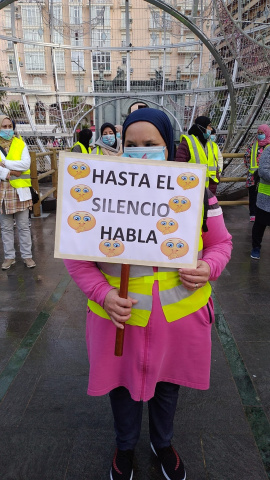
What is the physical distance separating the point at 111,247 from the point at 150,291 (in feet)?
0.87

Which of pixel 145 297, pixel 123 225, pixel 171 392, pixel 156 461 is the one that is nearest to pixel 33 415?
pixel 156 461

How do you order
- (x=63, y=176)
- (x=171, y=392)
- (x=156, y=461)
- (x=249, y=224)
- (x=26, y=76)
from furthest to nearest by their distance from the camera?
(x=26, y=76), (x=249, y=224), (x=156, y=461), (x=171, y=392), (x=63, y=176)

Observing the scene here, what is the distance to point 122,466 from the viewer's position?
A: 1.75 metres

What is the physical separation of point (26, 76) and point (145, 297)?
11.1m

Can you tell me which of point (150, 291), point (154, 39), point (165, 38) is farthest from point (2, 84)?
point (150, 291)

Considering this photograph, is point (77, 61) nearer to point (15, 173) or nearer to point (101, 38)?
point (101, 38)

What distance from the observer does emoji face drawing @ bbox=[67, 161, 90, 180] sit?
128 cm

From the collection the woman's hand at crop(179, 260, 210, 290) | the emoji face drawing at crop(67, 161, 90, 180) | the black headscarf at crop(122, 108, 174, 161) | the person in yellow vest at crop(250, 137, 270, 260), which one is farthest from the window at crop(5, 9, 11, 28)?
the woman's hand at crop(179, 260, 210, 290)

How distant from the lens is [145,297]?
146 cm

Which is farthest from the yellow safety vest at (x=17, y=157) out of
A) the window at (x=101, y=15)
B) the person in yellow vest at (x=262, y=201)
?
the window at (x=101, y=15)

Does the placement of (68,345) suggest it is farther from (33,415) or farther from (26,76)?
(26,76)

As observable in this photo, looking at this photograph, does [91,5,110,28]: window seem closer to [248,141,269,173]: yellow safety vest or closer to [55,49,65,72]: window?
[55,49,65,72]: window

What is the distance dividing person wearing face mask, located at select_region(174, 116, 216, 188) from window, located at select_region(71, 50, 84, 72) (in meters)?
7.59

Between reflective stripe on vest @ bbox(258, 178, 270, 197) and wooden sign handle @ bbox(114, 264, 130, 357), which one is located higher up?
wooden sign handle @ bbox(114, 264, 130, 357)
